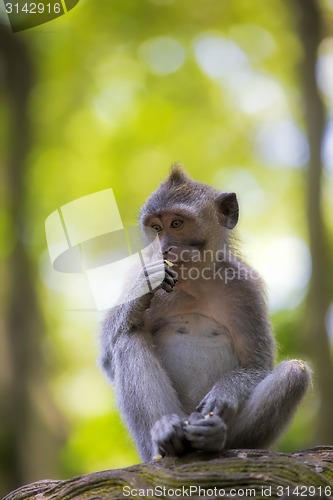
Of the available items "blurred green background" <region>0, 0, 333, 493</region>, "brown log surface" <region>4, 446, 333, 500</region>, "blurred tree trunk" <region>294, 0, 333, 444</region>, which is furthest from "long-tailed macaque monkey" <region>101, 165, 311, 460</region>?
"blurred green background" <region>0, 0, 333, 493</region>

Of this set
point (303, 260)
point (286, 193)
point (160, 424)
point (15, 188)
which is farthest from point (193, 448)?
point (286, 193)

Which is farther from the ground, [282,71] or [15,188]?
[282,71]

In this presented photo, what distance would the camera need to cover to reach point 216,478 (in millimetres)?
5109

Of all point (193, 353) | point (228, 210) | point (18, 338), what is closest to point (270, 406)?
point (193, 353)

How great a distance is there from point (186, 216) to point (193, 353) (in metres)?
1.28

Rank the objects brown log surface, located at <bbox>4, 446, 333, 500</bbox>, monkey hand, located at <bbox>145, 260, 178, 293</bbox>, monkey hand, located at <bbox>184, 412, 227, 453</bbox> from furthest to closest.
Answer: monkey hand, located at <bbox>145, 260, 178, 293</bbox> < monkey hand, located at <bbox>184, 412, 227, 453</bbox> < brown log surface, located at <bbox>4, 446, 333, 500</bbox>

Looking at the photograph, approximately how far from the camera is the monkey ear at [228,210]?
786 centimetres

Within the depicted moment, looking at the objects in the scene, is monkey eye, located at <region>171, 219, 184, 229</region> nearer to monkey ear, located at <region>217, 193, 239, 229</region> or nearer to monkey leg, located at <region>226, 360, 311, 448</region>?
monkey ear, located at <region>217, 193, 239, 229</region>

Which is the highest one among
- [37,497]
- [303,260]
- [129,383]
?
[303,260]

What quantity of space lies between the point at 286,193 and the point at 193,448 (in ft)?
48.7

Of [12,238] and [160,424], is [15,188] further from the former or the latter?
[160,424]

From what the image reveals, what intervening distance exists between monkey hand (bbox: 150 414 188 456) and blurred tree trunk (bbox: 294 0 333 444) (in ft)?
21.1

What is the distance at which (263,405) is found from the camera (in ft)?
21.1

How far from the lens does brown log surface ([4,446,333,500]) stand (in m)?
5.02
